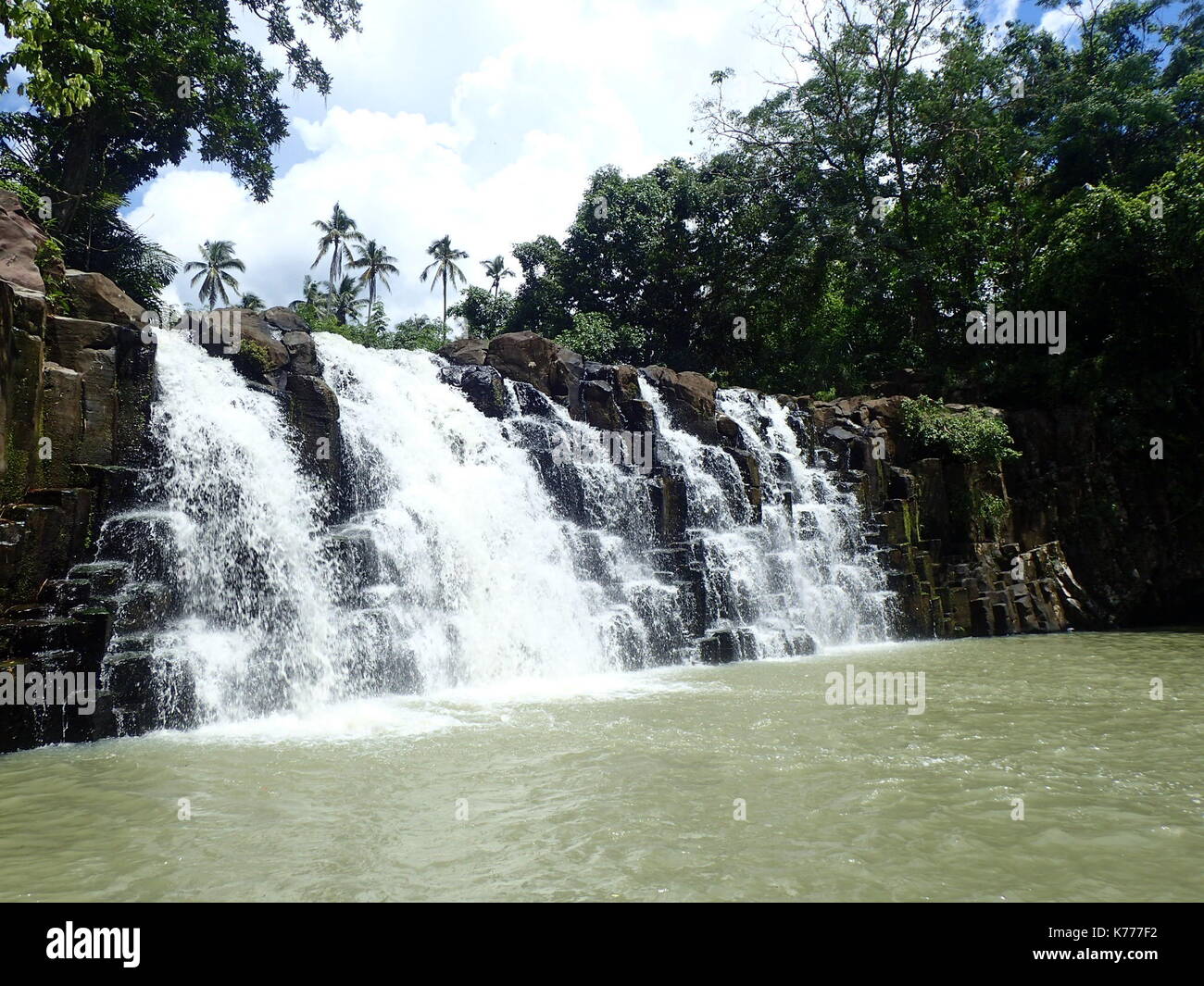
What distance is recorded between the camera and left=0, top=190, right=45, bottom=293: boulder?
29.7ft

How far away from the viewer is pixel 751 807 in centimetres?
514

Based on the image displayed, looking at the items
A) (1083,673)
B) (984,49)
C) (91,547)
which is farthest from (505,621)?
(984,49)

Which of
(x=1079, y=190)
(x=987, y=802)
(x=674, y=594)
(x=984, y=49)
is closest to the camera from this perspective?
(x=987, y=802)

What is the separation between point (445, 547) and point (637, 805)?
761 cm

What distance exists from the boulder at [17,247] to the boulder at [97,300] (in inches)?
36.8

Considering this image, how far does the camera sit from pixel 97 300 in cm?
1064

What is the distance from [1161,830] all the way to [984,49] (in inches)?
1182

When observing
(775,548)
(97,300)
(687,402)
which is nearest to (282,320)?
(97,300)

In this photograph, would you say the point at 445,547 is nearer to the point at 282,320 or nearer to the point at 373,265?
the point at 282,320

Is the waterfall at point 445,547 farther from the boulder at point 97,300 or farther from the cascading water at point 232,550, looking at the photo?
the boulder at point 97,300

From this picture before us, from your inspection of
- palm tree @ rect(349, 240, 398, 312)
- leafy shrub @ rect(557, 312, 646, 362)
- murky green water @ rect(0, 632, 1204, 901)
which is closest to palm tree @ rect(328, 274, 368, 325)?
palm tree @ rect(349, 240, 398, 312)

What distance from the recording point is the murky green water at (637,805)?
4.02 metres

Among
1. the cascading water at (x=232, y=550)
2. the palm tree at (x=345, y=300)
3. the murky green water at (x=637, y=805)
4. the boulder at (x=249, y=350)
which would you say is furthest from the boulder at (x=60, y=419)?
the palm tree at (x=345, y=300)
